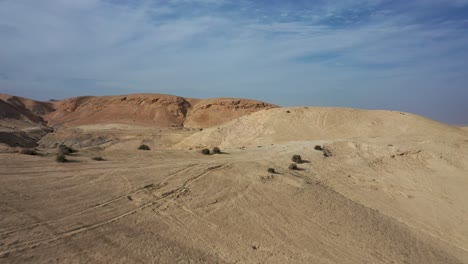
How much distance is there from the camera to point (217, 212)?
9.48m

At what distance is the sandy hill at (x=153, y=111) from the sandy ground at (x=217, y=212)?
43240 millimetres

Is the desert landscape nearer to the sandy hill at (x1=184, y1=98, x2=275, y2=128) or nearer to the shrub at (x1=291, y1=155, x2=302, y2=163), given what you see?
the shrub at (x1=291, y1=155, x2=302, y2=163)

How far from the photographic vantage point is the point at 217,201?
401 inches

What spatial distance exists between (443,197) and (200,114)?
48.8 m

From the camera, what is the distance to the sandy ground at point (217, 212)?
7109mm

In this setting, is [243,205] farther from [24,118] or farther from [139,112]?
[24,118]

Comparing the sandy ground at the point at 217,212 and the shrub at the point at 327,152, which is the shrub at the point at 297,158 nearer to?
the sandy ground at the point at 217,212

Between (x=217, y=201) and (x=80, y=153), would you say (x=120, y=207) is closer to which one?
(x=217, y=201)

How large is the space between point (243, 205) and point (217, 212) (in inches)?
40.3

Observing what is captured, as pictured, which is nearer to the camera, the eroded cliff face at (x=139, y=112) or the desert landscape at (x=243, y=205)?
the desert landscape at (x=243, y=205)

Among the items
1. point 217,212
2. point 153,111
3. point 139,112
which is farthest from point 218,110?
point 217,212

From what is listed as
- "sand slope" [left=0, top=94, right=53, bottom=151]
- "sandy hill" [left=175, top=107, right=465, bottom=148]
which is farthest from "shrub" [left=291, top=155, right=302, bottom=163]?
"sand slope" [left=0, top=94, right=53, bottom=151]

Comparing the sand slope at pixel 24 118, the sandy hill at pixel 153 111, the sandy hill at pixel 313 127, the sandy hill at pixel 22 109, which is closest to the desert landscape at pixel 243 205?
the sandy hill at pixel 313 127

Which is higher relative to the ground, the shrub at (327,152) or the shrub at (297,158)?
the shrub at (297,158)
